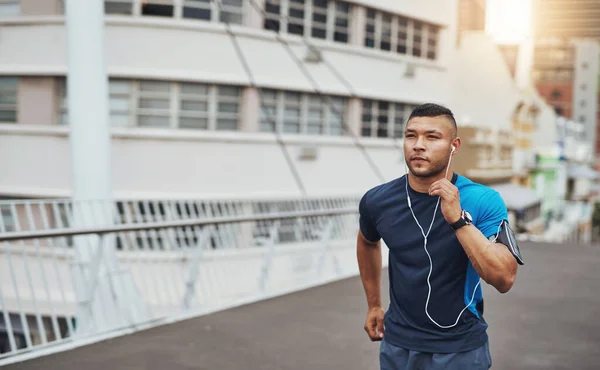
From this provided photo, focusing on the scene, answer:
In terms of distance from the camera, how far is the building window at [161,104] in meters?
18.4

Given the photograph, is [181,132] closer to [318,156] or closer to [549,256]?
[318,156]

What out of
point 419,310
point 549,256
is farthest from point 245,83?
point 419,310

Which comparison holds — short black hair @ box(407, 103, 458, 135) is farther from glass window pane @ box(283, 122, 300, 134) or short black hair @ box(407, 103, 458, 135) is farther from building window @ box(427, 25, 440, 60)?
building window @ box(427, 25, 440, 60)

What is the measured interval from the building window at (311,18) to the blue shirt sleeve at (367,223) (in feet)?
56.0

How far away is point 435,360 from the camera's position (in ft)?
9.34

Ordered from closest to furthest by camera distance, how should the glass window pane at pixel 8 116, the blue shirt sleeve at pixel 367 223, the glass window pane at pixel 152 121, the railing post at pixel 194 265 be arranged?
the blue shirt sleeve at pixel 367 223 < the railing post at pixel 194 265 < the glass window pane at pixel 152 121 < the glass window pane at pixel 8 116

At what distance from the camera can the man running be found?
9.01 feet

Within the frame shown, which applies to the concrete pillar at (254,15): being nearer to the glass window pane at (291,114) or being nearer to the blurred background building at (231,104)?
the blurred background building at (231,104)

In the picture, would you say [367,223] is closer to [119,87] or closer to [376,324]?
[376,324]

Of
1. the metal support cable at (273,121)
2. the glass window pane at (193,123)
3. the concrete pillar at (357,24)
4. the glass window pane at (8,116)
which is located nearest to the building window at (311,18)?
the concrete pillar at (357,24)

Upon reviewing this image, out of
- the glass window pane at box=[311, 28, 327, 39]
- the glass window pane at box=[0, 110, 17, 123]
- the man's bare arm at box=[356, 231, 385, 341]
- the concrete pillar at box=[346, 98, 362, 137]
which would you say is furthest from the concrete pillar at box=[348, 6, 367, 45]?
the man's bare arm at box=[356, 231, 385, 341]

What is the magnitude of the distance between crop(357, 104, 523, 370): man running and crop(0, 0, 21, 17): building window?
18.1 m

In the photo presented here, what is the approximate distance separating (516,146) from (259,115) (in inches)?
1009

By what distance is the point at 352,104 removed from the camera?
22438 millimetres
